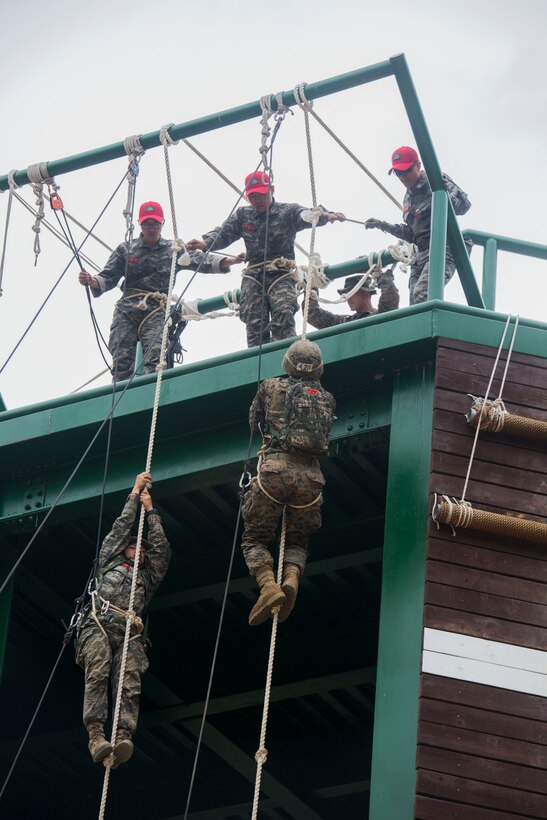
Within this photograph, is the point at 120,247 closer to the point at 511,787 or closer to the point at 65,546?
the point at 65,546

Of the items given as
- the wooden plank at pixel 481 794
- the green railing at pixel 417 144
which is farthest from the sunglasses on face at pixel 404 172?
the wooden plank at pixel 481 794

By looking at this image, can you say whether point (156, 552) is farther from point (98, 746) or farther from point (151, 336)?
point (151, 336)

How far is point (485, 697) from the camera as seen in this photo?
39.7 feet

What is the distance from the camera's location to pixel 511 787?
38.7 feet

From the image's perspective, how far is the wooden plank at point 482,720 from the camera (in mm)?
11945

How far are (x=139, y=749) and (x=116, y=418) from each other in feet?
17.9

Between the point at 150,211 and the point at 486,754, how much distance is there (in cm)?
775

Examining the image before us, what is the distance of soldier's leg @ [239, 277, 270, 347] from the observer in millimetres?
15930

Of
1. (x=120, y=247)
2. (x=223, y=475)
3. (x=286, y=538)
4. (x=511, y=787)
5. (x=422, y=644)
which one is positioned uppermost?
(x=120, y=247)

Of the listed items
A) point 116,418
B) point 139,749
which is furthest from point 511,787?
point 139,749

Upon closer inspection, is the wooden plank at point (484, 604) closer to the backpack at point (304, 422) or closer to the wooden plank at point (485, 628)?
the wooden plank at point (485, 628)

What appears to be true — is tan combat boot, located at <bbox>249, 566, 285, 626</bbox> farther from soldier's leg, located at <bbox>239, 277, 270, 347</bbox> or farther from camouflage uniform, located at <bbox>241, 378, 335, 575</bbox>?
soldier's leg, located at <bbox>239, 277, 270, 347</bbox>

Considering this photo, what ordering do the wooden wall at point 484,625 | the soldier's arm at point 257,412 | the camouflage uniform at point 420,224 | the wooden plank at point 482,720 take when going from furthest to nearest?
1. the camouflage uniform at point 420,224
2. the soldier's arm at point 257,412
3. the wooden plank at point 482,720
4. the wooden wall at point 484,625

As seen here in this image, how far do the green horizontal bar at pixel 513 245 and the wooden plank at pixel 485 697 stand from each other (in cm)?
564
